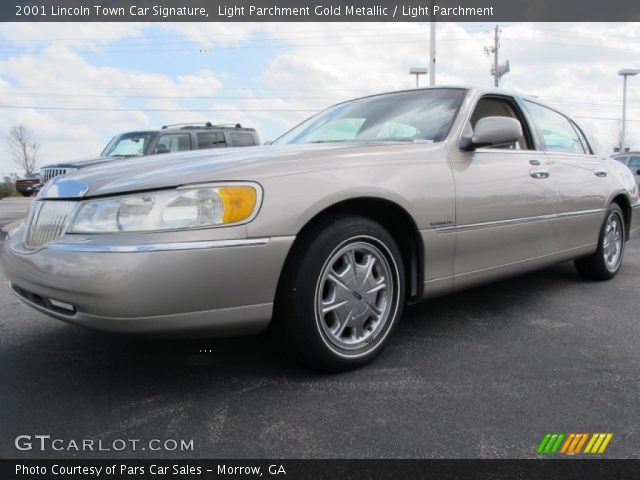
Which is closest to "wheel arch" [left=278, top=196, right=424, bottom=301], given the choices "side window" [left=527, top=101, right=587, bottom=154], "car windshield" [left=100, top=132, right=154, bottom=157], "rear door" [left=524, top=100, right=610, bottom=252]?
"rear door" [left=524, top=100, right=610, bottom=252]

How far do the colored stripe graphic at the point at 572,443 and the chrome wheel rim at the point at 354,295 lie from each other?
0.97 meters

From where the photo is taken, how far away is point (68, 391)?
2.43 metres

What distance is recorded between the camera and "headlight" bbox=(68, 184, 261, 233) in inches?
83.9

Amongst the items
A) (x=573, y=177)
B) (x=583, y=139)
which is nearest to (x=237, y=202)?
(x=573, y=177)

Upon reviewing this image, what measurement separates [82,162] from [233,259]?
8844 mm

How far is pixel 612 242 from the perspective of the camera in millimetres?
4848

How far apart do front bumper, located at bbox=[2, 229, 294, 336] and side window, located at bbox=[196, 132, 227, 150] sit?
8.93 metres

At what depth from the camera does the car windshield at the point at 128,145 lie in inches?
417

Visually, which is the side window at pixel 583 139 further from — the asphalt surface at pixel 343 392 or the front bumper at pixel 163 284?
the front bumper at pixel 163 284

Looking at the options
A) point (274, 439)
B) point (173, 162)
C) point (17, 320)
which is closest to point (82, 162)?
point (17, 320)
